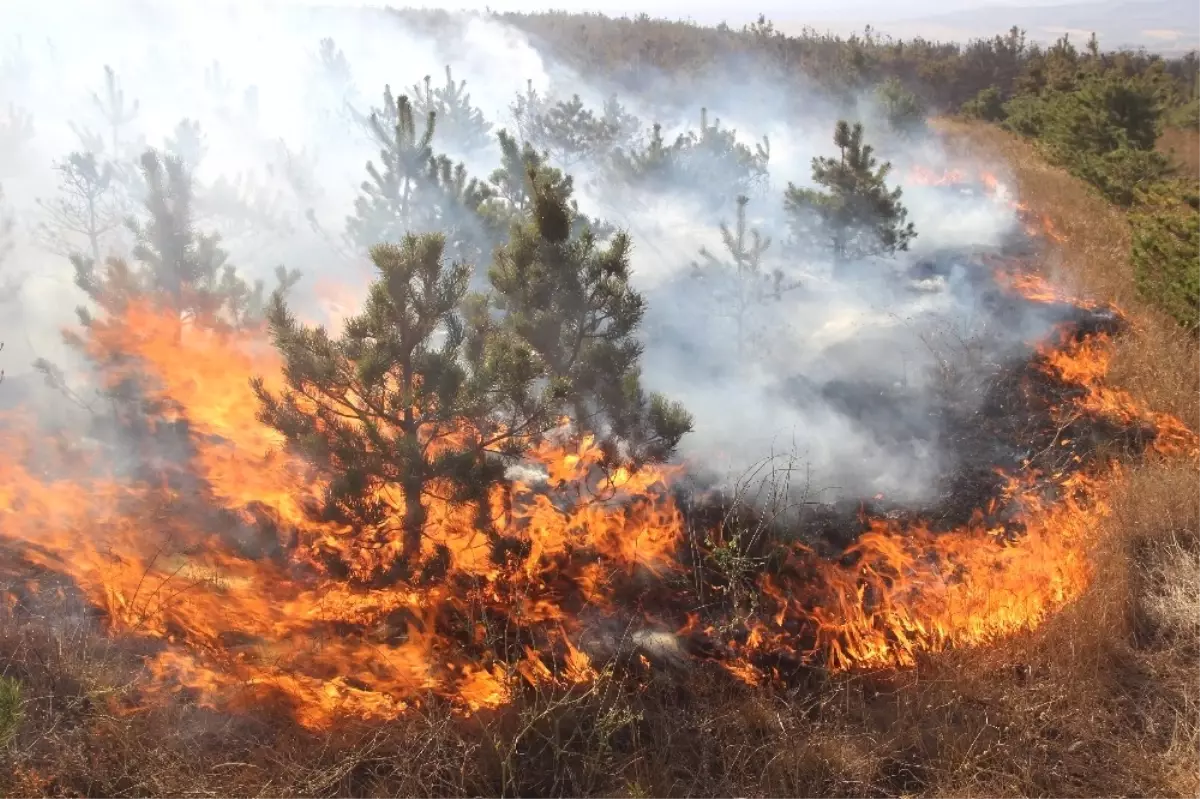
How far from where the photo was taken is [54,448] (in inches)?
345

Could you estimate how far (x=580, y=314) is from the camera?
23.9ft

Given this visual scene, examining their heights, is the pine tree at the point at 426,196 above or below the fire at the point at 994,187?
below

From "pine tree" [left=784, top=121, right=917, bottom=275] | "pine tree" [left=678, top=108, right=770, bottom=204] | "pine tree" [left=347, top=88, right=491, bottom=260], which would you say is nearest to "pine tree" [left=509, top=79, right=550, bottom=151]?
"pine tree" [left=678, top=108, right=770, bottom=204]

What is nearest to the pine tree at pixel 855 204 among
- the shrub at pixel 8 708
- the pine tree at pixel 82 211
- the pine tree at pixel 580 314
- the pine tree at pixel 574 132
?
the pine tree at pixel 580 314

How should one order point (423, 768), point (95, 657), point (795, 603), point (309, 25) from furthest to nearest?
point (309, 25) < point (795, 603) < point (95, 657) < point (423, 768)

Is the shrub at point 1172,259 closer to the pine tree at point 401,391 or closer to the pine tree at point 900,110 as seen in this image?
the pine tree at point 401,391

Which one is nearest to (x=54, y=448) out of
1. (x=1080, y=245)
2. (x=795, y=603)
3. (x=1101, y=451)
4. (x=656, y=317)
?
(x=795, y=603)

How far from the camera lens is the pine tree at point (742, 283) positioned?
13391 mm

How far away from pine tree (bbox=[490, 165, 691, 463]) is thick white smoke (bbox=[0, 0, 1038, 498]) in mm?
1914

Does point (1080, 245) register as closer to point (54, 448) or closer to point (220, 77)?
point (54, 448)

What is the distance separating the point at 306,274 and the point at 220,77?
13189mm

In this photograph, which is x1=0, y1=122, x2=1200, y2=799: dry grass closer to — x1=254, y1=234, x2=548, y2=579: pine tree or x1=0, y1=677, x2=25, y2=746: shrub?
x1=0, y1=677, x2=25, y2=746: shrub

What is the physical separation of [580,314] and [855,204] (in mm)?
8663

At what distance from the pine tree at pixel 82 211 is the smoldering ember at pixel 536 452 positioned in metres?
0.39
